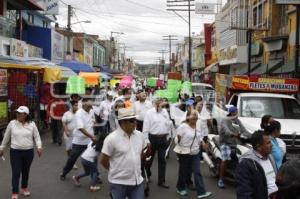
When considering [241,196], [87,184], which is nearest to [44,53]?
[87,184]

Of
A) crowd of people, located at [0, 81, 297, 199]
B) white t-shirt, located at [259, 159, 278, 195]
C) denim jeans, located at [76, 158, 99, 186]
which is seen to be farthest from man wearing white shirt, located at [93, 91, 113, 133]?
white t-shirt, located at [259, 159, 278, 195]

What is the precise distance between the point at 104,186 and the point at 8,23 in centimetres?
2024

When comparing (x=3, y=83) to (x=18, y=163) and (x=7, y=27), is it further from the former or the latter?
(x=7, y=27)

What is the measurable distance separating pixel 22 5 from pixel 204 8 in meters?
22.2

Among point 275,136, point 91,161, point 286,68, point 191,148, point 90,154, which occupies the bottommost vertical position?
point 91,161

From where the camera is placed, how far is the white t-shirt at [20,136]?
29.6ft

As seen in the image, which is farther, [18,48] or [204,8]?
[204,8]

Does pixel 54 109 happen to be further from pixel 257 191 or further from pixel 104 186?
pixel 257 191

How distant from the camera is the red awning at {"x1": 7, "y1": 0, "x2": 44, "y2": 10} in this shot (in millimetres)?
28797

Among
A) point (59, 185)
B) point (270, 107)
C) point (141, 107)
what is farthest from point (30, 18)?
point (59, 185)

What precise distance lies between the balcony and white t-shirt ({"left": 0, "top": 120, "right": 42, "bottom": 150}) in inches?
740

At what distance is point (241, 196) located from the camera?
5215 mm

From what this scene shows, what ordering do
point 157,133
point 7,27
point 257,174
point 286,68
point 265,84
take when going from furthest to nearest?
1. point 7,27
2. point 286,68
3. point 265,84
4. point 157,133
5. point 257,174

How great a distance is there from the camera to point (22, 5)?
29.9 meters
